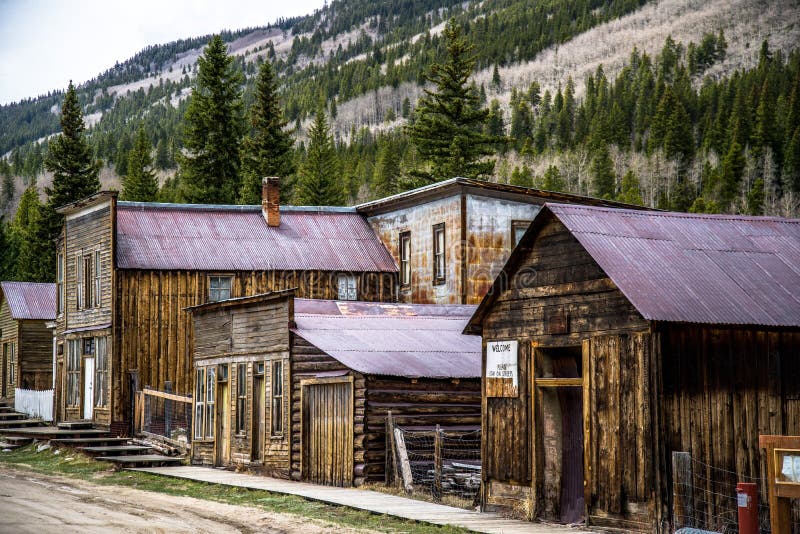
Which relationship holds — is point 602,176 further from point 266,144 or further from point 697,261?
point 697,261

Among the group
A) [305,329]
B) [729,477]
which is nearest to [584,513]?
[729,477]

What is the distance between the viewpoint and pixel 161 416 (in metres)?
34.7

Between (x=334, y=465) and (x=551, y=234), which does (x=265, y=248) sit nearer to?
(x=334, y=465)

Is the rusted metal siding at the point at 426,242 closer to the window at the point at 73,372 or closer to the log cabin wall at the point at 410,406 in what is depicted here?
the log cabin wall at the point at 410,406

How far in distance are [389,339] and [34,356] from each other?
28.4 metres

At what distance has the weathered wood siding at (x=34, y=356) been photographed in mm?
49781

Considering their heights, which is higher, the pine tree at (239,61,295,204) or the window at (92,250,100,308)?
the pine tree at (239,61,295,204)

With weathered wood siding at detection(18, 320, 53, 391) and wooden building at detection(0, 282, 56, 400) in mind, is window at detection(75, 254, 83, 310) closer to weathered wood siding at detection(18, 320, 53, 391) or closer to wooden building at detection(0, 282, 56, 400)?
wooden building at detection(0, 282, 56, 400)

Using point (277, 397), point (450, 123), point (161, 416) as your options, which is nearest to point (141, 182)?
point (450, 123)

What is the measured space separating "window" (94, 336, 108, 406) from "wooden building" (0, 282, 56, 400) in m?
13.9

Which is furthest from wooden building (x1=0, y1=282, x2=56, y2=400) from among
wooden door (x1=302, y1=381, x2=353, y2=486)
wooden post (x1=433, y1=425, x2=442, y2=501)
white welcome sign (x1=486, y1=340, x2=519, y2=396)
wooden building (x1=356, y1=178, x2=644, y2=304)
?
white welcome sign (x1=486, y1=340, x2=519, y2=396)

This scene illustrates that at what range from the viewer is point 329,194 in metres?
74.5

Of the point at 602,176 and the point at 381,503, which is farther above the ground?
the point at 602,176

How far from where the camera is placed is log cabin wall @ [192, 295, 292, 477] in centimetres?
2658
